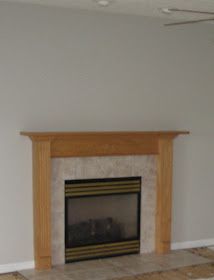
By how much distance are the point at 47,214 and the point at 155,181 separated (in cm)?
130

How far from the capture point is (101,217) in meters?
5.21

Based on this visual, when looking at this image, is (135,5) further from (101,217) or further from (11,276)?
(11,276)

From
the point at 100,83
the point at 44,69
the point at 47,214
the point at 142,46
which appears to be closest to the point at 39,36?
the point at 44,69

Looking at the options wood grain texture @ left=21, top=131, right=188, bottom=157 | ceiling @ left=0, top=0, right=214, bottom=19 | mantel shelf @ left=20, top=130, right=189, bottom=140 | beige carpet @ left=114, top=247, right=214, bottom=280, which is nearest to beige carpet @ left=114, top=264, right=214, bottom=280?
beige carpet @ left=114, top=247, right=214, bottom=280

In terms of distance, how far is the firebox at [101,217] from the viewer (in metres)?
5.01

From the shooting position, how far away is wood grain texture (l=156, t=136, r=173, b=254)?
5293 mm

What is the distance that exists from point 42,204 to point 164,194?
1398 millimetres

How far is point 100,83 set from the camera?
5.05 metres

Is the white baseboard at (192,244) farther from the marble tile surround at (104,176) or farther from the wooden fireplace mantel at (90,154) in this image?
the marble tile surround at (104,176)

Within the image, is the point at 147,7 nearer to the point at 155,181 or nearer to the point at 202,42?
the point at 202,42

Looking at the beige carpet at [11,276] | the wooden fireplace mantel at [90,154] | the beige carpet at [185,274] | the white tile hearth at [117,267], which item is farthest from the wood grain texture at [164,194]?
the beige carpet at [11,276]

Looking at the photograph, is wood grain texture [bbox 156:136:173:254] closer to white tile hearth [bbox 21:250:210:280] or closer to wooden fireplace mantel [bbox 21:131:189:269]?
wooden fireplace mantel [bbox 21:131:189:269]

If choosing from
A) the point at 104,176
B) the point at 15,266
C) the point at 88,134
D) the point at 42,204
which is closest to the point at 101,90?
the point at 88,134

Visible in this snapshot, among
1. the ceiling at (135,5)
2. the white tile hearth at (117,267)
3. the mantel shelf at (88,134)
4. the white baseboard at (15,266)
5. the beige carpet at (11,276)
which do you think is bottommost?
the beige carpet at (11,276)
